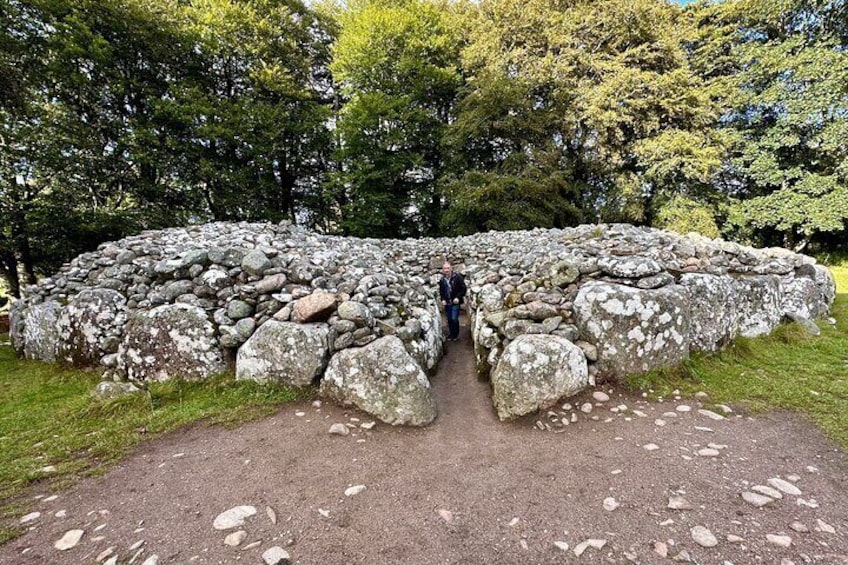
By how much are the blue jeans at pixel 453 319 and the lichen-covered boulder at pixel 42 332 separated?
8.19 m

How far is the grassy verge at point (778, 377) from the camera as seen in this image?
17.4 feet

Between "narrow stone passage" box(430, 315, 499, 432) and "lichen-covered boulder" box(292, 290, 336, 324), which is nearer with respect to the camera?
"narrow stone passage" box(430, 315, 499, 432)

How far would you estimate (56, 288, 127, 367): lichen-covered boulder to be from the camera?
6836 mm

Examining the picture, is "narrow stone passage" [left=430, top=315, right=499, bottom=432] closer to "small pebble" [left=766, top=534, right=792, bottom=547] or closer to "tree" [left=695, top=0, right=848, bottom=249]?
"small pebble" [left=766, top=534, right=792, bottom=547]

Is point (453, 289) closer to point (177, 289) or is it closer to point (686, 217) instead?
point (177, 289)

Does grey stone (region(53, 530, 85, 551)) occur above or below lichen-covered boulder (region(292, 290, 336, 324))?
below

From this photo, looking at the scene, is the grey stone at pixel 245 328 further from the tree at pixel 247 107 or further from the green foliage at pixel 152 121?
the tree at pixel 247 107

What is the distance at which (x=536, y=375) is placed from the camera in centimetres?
543

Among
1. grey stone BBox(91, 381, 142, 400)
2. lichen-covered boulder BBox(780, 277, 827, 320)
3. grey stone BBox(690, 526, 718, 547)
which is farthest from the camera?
lichen-covered boulder BBox(780, 277, 827, 320)

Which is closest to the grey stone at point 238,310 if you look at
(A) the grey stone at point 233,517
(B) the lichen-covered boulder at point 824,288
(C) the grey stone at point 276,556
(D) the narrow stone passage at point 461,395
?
(D) the narrow stone passage at point 461,395

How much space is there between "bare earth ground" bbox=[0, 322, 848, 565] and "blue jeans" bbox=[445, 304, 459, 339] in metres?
3.68

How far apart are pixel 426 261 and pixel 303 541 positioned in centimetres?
1137

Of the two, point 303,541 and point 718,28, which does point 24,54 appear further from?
point 718,28

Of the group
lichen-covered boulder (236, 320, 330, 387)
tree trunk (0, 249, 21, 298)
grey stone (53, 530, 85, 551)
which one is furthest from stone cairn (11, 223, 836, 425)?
tree trunk (0, 249, 21, 298)
